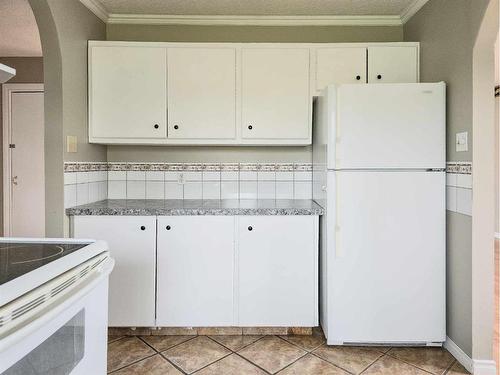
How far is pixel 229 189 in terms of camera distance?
111 inches

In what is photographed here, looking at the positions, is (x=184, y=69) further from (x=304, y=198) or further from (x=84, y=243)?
(x=84, y=243)

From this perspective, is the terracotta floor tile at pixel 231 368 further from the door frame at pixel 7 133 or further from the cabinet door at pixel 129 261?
the door frame at pixel 7 133

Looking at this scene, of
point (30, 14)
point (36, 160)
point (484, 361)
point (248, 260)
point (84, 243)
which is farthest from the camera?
point (36, 160)

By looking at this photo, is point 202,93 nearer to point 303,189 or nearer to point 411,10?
point 303,189

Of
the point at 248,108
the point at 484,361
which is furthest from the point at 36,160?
the point at 484,361

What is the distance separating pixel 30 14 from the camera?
278 centimetres

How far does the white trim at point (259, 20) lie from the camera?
8.77ft

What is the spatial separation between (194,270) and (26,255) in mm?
1304

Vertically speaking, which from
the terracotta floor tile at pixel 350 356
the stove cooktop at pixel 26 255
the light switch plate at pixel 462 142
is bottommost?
the terracotta floor tile at pixel 350 356

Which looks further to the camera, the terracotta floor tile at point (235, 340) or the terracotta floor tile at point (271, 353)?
the terracotta floor tile at point (235, 340)

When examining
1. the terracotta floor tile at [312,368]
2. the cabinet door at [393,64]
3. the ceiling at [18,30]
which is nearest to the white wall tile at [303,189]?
the cabinet door at [393,64]

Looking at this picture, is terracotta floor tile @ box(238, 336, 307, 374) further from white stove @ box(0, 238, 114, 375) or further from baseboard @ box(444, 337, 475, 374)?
white stove @ box(0, 238, 114, 375)

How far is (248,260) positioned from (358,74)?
1563 millimetres

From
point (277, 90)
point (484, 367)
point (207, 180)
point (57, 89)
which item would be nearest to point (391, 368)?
point (484, 367)
